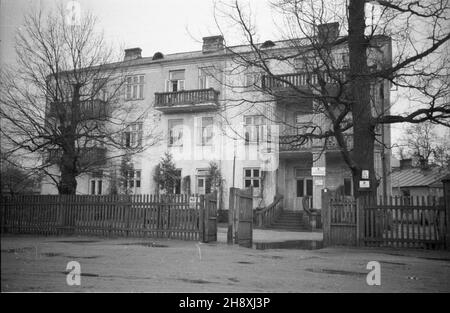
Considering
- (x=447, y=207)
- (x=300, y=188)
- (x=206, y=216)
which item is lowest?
(x=206, y=216)

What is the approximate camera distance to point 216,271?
6109 millimetres

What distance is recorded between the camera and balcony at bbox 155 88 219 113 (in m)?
24.0

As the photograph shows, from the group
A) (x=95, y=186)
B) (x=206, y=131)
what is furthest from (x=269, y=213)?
(x=95, y=186)

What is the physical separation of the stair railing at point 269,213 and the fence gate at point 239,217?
9.46 meters

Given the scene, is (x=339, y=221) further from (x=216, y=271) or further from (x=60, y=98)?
(x=60, y=98)

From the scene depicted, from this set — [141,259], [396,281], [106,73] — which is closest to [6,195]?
[106,73]

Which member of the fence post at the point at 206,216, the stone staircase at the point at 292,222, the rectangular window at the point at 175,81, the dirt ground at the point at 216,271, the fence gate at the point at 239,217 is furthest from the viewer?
the rectangular window at the point at 175,81

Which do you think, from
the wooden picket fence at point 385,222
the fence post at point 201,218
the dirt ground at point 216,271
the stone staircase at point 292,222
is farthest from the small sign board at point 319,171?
the dirt ground at point 216,271

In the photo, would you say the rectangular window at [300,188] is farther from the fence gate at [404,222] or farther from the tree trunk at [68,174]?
the tree trunk at [68,174]

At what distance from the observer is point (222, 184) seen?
80.3ft

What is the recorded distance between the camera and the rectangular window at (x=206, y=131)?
81.5ft

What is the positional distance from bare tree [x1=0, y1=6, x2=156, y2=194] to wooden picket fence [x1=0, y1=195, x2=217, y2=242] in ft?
4.33

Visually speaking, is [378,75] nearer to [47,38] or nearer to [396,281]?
[396,281]

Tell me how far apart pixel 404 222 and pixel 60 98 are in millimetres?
11245
